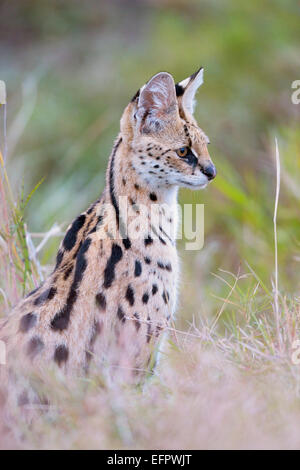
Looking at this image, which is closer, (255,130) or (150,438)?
(150,438)

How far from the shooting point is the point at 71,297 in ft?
13.2

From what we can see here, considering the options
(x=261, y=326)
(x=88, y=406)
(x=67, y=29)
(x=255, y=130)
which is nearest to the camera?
(x=88, y=406)

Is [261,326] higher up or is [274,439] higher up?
[261,326]

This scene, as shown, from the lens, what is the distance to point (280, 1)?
13.0 meters

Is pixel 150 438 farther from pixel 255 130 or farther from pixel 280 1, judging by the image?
pixel 280 1

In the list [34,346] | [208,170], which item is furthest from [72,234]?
[208,170]

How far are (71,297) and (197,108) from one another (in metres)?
9.15

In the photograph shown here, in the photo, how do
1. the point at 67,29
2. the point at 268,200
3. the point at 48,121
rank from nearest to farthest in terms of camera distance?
the point at 268,200 < the point at 48,121 < the point at 67,29

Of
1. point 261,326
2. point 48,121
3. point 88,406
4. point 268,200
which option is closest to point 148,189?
point 261,326

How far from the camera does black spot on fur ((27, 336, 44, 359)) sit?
3.86 m

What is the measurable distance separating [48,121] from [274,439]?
1159cm

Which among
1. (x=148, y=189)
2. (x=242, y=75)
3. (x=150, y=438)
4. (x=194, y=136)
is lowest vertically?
(x=150, y=438)

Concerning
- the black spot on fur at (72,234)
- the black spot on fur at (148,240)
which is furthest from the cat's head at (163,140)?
the black spot on fur at (72,234)

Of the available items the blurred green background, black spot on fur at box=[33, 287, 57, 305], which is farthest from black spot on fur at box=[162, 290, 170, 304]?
the blurred green background
